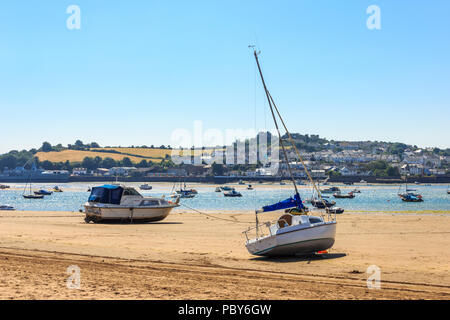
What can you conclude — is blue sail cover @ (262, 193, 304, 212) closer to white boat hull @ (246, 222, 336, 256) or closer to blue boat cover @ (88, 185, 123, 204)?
white boat hull @ (246, 222, 336, 256)

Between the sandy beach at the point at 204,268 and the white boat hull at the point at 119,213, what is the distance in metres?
8.99

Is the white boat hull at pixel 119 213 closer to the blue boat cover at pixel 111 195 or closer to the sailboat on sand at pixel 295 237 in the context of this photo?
the blue boat cover at pixel 111 195

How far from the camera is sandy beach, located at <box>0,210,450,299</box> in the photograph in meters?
12.7

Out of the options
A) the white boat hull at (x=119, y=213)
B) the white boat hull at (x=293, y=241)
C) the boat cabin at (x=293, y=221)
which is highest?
the boat cabin at (x=293, y=221)

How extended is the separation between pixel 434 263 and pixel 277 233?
626 centimetres

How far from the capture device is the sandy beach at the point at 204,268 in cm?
1270

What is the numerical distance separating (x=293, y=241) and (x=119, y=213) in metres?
22.0

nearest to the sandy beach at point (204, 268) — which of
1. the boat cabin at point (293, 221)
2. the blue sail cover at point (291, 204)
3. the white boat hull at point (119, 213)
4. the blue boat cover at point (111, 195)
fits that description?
the boat cabin at point (293, 221)

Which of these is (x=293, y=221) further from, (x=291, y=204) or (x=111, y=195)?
(x=111, y=195)

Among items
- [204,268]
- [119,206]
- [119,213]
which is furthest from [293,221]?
[119,213]
